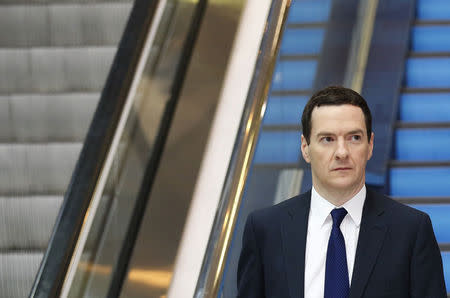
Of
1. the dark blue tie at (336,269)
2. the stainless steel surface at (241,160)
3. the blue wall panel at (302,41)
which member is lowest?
Answer: the dark blue tie at (336,269)

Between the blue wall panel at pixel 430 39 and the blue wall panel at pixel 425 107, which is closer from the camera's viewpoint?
the blue wall panel at pixel 425 107

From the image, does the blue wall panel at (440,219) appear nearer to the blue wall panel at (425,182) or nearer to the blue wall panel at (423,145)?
the blue wall panel at (425,182)

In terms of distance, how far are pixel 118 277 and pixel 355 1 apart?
2.61 meters

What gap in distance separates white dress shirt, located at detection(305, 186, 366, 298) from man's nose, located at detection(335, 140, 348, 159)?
0.38 feet

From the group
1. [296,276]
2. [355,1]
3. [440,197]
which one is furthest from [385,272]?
[355,1]

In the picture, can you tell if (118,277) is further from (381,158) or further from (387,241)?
(387,241)

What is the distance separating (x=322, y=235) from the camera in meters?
1.77

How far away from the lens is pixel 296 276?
1736 millimetres

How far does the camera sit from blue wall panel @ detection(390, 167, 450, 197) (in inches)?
188

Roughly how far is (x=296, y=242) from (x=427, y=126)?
352 centimetres

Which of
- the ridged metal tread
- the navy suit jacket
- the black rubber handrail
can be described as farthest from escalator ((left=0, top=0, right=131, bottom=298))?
the navy suit jacket

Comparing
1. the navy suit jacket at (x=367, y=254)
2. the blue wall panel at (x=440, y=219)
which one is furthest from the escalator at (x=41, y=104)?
the navy suit jacket at (x=367, y=254)

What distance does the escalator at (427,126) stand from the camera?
15.0ft

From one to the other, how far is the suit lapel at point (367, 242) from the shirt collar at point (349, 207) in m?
0.01
